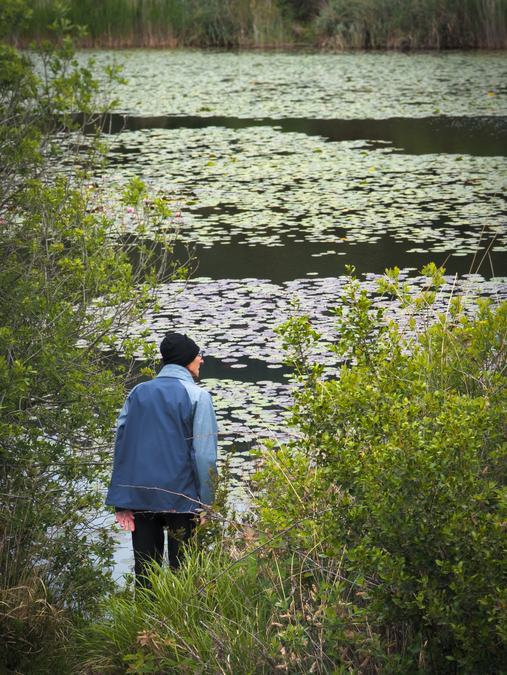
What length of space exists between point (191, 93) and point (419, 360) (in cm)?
1919

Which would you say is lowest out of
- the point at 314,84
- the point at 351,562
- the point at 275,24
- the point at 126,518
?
the point at 126,518

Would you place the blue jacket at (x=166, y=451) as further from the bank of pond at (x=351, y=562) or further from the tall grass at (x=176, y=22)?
the tall grass at (x=176, y=22)

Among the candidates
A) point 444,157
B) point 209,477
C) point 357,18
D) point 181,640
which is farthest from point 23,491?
point 357,18

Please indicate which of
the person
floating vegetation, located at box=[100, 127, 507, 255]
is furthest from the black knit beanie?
floating vegetation, located at box=[100, 127, 507, 255]

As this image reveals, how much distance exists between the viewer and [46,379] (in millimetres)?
5238

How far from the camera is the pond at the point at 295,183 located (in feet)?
30.4

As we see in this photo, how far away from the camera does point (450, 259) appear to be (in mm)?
11398

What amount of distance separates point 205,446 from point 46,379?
968mm

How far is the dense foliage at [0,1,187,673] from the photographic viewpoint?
15.8 feet

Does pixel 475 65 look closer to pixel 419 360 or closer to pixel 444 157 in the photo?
pixel 444 157

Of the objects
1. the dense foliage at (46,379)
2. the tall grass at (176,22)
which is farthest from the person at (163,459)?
the tall grass at (176,22)

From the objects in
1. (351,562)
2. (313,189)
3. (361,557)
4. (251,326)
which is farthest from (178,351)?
(313,189)

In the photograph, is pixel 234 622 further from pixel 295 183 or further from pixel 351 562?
pixel 295 183

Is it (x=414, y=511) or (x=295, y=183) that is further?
(x=295, y=183)
